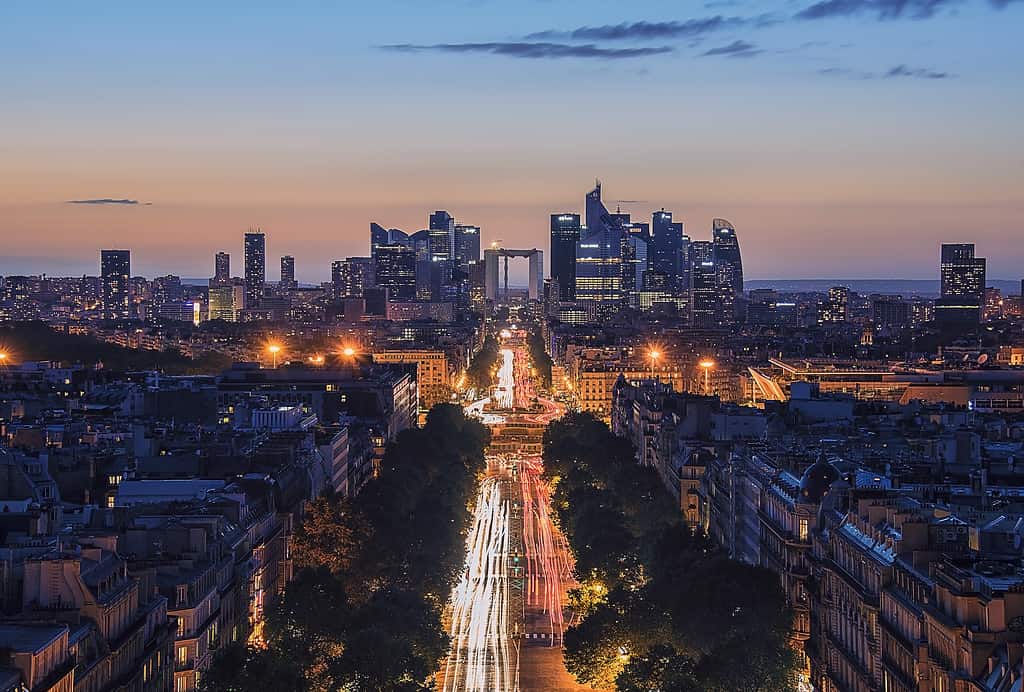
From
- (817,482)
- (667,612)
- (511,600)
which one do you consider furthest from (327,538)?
(817,482)

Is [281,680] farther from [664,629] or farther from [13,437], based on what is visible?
[13,437]

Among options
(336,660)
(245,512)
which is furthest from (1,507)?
(336,660)

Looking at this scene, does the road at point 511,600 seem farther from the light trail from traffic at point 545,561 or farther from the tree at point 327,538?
the tree at point 327,538

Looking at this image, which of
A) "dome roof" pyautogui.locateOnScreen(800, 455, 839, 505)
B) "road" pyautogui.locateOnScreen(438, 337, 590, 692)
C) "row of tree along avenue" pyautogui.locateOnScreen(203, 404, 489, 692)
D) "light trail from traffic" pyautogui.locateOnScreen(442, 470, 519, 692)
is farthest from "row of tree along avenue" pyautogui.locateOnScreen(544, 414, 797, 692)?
"row of tree along avenue" pyautogui.locateOnScreen(203, 404, 489, 692)

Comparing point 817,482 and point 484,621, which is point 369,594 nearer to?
point 484,621

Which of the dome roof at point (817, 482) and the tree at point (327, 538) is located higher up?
the dome roof at point (817, 482)

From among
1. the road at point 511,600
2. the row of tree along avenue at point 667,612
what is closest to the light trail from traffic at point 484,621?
the road at point 511,600
